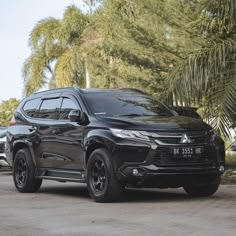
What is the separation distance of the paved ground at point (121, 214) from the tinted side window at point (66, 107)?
55.8 inches

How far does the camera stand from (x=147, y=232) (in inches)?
289

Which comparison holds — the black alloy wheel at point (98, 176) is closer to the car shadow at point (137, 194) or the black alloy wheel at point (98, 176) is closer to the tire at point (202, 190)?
the car shadow at point (137, 194)

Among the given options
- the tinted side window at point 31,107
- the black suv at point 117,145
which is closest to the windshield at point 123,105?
the black suv at point 117,145

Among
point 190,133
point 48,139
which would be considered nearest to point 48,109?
point 48,139

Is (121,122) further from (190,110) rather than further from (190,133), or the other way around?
(190,110)

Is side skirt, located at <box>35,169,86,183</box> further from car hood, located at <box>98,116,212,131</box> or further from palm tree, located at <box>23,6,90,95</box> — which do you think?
palm tree, located at <box>23,6,90,95</box>

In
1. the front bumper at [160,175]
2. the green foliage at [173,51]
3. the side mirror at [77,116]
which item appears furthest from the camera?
the green foliage at [173,51]

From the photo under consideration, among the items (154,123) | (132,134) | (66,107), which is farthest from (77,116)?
(154,123)

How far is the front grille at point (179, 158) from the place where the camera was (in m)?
9.74

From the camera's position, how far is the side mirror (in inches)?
418

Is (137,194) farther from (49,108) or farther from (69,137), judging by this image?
(49,108)

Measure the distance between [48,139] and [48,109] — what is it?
713 mm

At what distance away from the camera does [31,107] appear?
12641 mm

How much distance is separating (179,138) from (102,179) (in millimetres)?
1363
